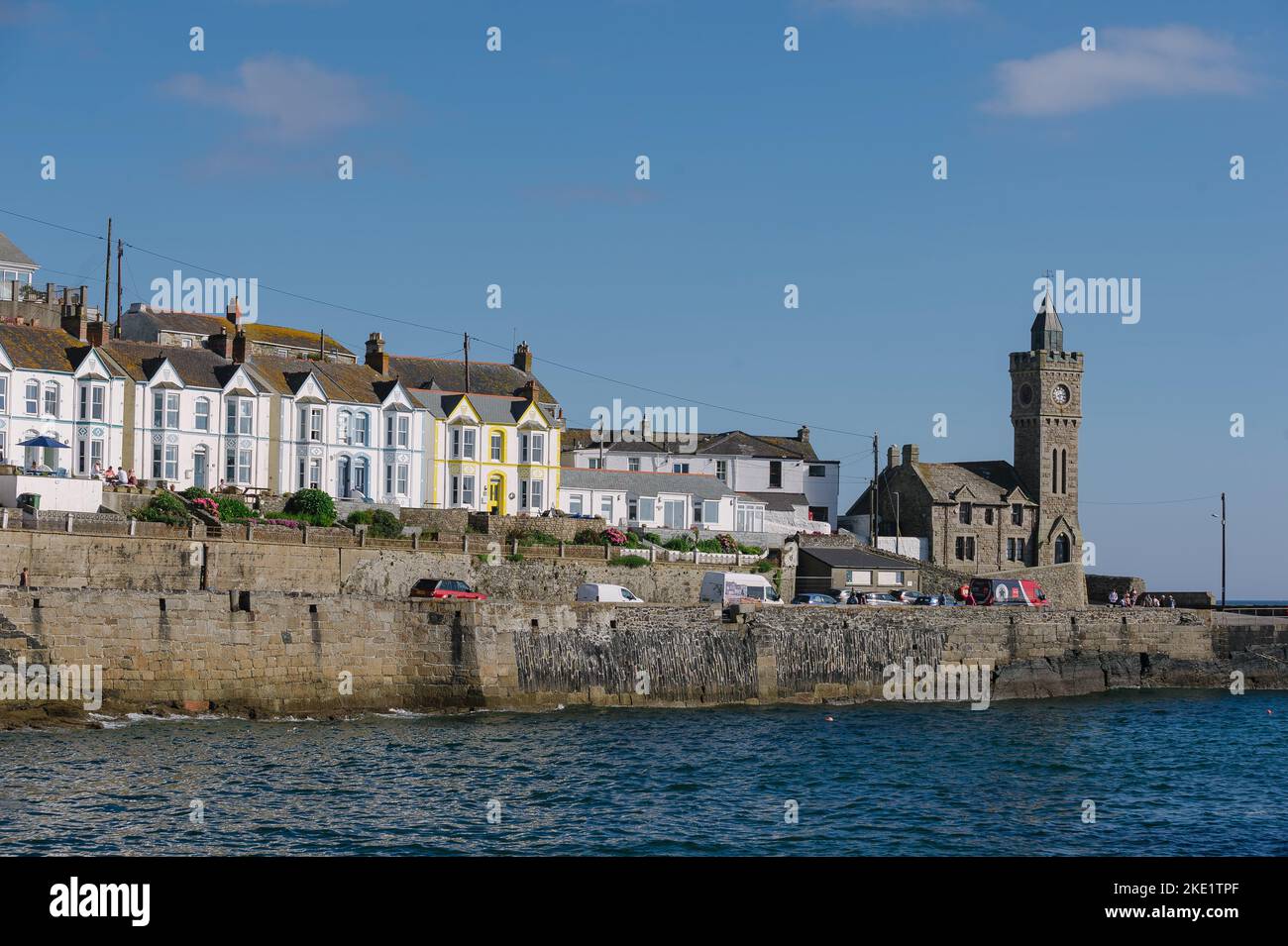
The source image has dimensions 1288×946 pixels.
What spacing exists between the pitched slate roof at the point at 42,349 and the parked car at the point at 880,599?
31.4 m

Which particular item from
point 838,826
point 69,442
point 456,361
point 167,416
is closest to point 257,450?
point 167,416

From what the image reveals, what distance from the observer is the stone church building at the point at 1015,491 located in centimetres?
8531

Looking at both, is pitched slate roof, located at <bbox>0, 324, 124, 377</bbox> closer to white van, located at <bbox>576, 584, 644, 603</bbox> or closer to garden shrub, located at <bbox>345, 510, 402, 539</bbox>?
garden shrub, located at <bbox>345, 510, 402, 539</bbox>

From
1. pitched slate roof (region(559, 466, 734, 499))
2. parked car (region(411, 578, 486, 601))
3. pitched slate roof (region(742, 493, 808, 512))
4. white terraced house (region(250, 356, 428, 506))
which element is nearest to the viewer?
parked car (region(411, 578, 486, 601))

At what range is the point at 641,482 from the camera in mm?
75125

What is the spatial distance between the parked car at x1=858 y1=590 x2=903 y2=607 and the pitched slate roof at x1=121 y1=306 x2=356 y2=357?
35.8 m

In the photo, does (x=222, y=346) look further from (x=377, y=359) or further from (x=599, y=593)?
(x=599, y=593)

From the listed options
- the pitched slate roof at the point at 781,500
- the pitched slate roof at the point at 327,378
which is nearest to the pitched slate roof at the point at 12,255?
the pitched slate roof at the point at 327,378

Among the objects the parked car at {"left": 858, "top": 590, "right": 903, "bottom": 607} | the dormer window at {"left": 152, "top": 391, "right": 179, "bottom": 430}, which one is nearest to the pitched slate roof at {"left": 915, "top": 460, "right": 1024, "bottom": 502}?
the parked car at {"left": 858, "top": 590, "right": 903, "bottom": 607}

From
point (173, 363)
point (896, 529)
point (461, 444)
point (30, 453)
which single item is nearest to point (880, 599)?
point (461, 444)

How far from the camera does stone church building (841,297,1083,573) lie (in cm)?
8531
